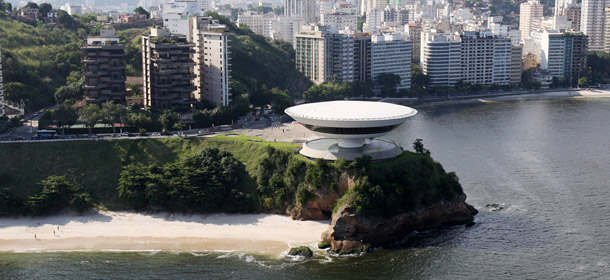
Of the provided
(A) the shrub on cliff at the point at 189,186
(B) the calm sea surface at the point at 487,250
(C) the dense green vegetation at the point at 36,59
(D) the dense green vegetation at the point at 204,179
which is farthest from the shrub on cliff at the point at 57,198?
(C) the dense green vegetation at the point at 36,59

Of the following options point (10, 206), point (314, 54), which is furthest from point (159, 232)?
point (314, 54)

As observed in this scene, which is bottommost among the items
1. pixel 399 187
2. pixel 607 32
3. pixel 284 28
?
pixel 399 187

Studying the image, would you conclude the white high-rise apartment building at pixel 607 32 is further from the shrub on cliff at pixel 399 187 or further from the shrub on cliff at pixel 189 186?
the shrub on cliff at pixel 189 186

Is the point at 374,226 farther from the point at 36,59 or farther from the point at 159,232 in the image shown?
the point at 36,59

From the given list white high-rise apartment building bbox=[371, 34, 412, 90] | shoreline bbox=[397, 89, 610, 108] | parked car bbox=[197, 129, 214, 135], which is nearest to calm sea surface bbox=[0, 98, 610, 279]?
parked car bbox=[197, 129, 214, 135]

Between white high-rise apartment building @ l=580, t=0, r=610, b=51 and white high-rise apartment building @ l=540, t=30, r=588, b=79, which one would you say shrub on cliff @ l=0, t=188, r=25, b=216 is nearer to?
white high-rise apartment building @ l=540, t=30, r=588, b=79

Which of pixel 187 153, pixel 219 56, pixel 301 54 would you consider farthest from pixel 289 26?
pixel 187 153
